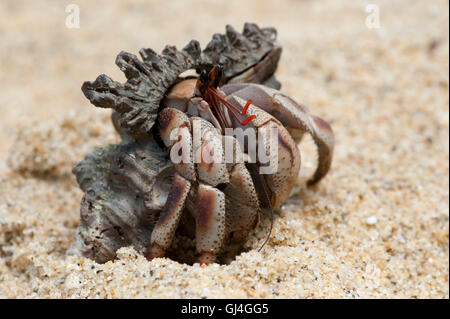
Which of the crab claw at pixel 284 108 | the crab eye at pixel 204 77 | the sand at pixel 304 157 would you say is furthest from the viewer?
the crab claw at pixel 284 108

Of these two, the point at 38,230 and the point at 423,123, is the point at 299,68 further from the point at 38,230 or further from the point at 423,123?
the point at 38,230

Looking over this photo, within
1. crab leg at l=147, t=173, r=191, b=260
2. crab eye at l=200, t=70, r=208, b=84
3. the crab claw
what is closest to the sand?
crab leg at l=147, t=173, r=191, b=260

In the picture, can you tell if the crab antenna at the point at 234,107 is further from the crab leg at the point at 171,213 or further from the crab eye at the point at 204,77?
the crab leg at the point at 171,213

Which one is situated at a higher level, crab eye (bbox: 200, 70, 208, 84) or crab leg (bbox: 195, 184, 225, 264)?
crab eye (bbox: 200, 70, 208, 84)

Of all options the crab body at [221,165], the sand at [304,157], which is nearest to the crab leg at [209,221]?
the crab body at [221,165]

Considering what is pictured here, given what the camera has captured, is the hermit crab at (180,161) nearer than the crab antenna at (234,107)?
Yes

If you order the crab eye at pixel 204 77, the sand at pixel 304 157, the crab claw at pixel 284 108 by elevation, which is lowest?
the sand at pixel 304 157

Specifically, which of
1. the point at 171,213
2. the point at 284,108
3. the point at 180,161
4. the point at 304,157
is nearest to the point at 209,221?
the point at 171,213

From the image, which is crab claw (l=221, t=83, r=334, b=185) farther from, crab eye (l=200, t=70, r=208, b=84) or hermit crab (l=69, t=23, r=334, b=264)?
crab eye (l=200, t=70, r=208, b=84)

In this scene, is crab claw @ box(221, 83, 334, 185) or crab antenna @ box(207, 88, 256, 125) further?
crab claw @ box(221, 83, 334, 185)
